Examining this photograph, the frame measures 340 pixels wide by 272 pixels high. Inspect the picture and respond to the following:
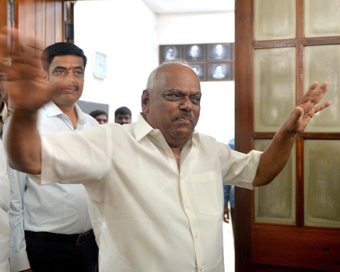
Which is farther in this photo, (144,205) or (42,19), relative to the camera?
(42,19)

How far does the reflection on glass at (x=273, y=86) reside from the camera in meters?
1.83

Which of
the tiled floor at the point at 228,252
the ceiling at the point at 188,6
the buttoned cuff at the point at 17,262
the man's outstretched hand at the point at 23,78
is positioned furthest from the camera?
the ceiling at the point at 188,6

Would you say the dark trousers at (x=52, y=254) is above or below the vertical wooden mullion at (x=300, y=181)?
below

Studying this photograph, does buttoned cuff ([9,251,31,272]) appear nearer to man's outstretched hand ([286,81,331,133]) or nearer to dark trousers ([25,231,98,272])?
dark trousers ([25,231,98,272])

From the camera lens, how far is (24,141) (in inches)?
38.1

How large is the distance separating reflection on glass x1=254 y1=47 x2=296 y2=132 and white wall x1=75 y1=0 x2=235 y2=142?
8.22ft

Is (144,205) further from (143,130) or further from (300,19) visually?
(300,19)

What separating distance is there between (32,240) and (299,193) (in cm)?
132

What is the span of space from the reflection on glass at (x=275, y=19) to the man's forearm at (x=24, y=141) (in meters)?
1.30

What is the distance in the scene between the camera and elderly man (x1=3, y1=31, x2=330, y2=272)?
1.22 m

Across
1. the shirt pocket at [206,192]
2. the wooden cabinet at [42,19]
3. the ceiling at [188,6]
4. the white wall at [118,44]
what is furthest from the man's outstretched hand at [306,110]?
the ceiling at [188,6]

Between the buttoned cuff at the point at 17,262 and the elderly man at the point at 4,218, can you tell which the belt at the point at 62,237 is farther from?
the elderly man at the point at 4,218

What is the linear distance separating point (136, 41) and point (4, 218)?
4.73 metres

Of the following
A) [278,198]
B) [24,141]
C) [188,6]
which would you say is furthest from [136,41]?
[24,141]
